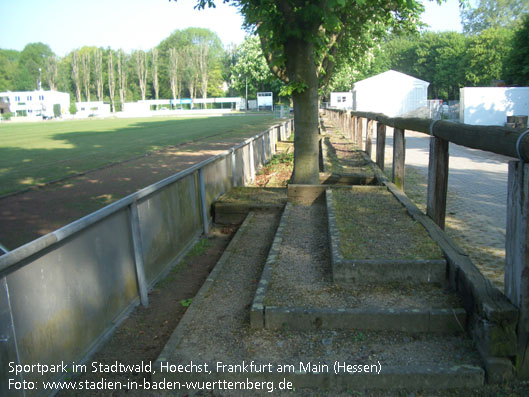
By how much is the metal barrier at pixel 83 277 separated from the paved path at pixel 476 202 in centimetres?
380

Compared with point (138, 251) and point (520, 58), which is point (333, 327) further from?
point (520, 58)

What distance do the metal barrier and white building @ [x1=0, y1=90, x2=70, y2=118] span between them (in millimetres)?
95128

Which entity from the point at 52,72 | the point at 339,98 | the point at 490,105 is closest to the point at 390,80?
the point at 339,98

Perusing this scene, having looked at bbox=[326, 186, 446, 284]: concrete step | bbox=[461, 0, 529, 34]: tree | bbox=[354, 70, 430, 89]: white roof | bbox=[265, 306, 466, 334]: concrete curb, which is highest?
bbox=[461, 0, 529, 34]: tree

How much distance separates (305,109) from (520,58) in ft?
119

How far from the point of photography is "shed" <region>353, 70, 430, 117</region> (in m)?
45.5

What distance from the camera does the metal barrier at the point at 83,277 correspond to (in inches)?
115

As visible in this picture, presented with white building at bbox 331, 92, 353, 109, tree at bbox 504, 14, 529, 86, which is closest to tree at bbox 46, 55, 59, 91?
white building at bbox 331, 92, 353, 109

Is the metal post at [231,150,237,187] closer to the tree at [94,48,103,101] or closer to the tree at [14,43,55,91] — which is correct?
the tree at [94,48,103,101]

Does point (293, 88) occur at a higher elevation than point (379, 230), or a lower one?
higher

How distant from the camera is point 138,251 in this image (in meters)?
4.75

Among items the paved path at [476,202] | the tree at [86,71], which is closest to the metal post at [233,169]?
the paved path at [476,202]

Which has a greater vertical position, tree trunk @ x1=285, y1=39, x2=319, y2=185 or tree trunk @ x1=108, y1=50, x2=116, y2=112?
tree trunk @ x1=108, y1=50, x2=116, y2=112

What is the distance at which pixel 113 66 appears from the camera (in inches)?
4995
